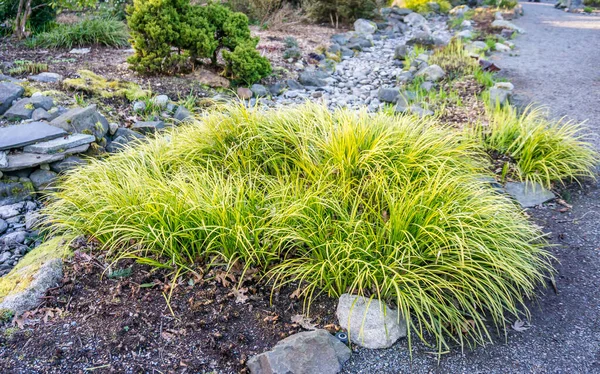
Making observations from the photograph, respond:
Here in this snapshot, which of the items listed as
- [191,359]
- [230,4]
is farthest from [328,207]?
[230,4]

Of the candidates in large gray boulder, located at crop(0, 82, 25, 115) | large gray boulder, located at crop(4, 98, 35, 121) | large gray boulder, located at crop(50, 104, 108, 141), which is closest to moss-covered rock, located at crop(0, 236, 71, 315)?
large gray boulder, located at crop(50, 104, 108, 141)

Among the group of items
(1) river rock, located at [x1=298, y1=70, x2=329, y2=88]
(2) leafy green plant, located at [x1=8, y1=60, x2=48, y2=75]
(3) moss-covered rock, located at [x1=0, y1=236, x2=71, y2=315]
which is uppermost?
(2) leafy green plant, located at [x1=8, y1=60, x2=48, y2=75]

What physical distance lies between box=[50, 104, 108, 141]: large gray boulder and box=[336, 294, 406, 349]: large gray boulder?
2854 millimetres

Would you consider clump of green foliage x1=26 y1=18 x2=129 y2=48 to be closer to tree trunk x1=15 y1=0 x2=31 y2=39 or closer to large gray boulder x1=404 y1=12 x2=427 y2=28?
tree trunk x1=15 y1=0 x2=31 y2=39

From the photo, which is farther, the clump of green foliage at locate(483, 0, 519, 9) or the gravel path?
the clump of green foliage at locate(483, 0, 519, 9)

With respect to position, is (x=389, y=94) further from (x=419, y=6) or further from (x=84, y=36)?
(x=419, y=6)

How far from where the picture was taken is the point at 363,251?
2.27 meters

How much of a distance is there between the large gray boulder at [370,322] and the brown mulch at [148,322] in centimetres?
11

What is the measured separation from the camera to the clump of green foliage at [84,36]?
6.66m

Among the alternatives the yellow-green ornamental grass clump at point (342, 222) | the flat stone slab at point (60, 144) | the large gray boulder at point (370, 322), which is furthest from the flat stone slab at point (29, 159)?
the large gray boulder at point (370, 322)

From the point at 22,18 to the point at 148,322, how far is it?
648 centimetres

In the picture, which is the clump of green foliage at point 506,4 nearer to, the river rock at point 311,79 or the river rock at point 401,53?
the river rock at point 401,53

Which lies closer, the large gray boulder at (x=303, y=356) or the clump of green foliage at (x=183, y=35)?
the large gray boulder at (x=303, y=356)

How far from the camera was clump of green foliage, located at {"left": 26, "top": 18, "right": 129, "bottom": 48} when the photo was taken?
666cm
